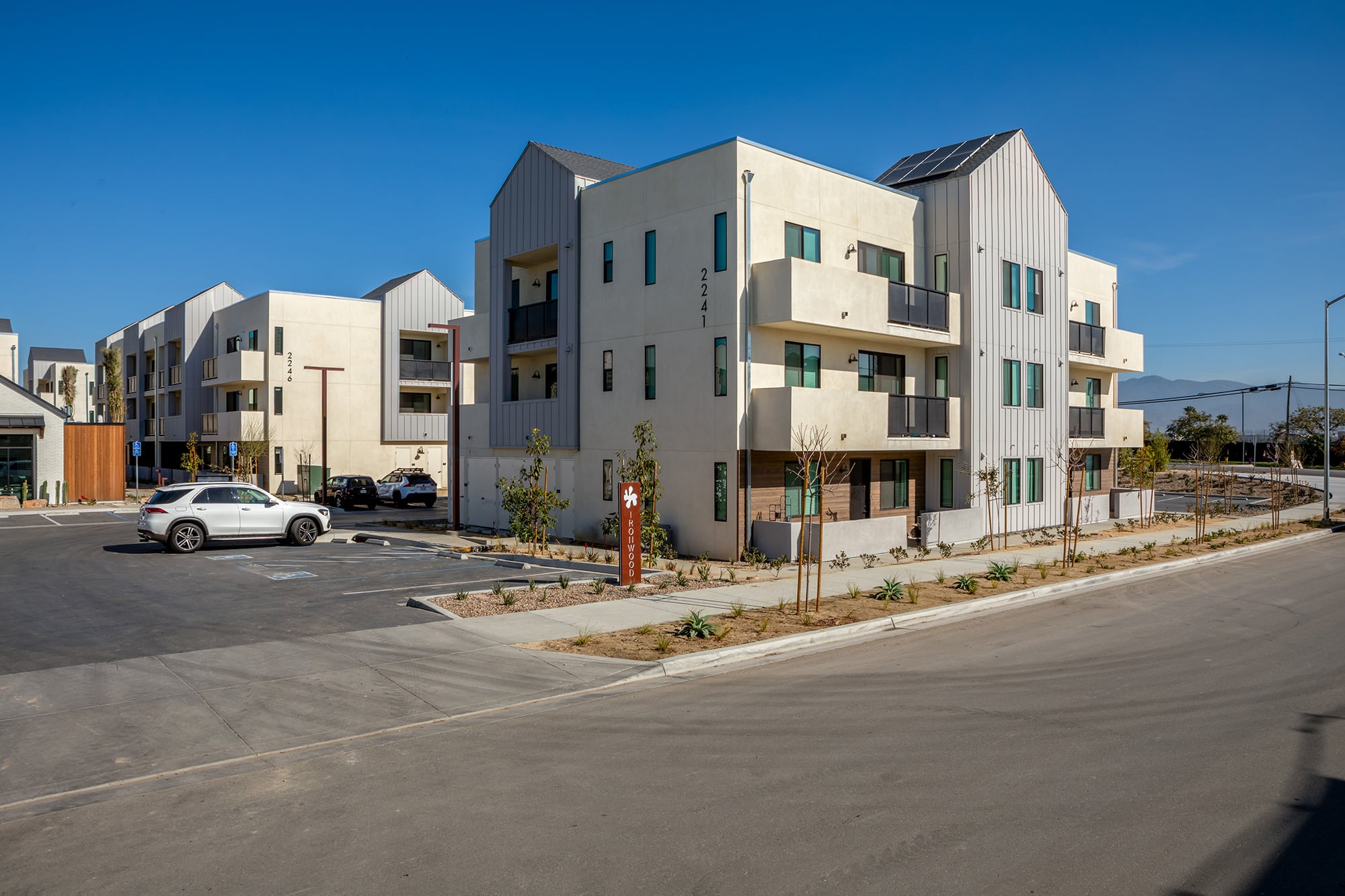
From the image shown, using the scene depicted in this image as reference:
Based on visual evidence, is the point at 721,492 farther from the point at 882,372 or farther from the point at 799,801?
the point at 799,801

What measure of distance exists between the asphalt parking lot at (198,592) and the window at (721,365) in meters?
6.46

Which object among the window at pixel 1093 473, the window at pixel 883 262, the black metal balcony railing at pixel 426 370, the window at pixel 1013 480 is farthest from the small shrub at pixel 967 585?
the black metal balcony railing at pixel 426 370

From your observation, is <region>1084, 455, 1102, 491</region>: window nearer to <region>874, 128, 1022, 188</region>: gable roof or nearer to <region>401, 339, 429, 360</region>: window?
<region>874, 128, 1022, 188</region>: gable roof

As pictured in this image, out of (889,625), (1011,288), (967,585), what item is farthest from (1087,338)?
(889,625)

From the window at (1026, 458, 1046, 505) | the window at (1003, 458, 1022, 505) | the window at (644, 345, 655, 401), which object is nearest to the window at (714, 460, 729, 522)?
the window at (644, 345, 655, 401)

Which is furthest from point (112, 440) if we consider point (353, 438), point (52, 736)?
point (52, 736)

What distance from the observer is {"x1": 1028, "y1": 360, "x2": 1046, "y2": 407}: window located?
30.0m

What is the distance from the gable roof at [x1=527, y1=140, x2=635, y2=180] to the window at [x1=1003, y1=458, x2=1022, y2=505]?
14930 millimetres

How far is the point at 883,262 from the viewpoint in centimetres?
2611

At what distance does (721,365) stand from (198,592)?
1247cm

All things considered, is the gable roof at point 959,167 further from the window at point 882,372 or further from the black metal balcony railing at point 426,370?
the black metal balcony railing at point 426,370

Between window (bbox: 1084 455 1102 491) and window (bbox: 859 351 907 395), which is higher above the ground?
window (bbox: 859 351 907 395)

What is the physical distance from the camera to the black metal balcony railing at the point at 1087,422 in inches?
1283

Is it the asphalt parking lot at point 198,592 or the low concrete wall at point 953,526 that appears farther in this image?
the low concrete wall at point 953,526
